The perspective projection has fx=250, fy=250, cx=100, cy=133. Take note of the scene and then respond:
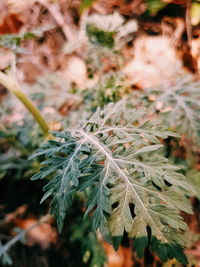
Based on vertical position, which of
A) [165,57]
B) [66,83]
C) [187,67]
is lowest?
[187,67]

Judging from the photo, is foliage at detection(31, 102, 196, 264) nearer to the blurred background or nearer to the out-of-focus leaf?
the blurred background

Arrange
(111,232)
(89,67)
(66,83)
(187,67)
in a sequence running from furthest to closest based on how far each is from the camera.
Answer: (187,67)
(66,83)
(89,67)
(111,232)

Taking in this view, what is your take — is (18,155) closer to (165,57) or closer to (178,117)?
(178,117)

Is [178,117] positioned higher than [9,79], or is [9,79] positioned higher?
[9,79]

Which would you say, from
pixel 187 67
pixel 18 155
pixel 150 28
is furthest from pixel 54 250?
pixel 150 28

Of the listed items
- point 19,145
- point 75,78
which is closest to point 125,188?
point 19,145

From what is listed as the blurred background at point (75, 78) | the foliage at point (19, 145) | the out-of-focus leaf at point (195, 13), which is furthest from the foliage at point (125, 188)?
the out-of-focus leaf at point (195, 13)

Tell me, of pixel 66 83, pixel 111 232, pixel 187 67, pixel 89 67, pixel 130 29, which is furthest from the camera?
pixel 187 67

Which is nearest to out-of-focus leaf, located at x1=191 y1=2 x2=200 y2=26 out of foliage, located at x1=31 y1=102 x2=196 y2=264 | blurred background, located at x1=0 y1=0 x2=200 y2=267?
blurred background, located at x1=0 y1=0 x2=200 y2=267

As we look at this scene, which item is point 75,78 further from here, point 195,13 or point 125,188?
point 125,188
